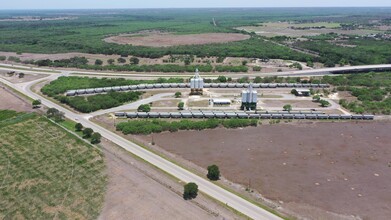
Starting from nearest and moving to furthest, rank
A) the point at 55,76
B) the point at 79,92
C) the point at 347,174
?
the point at 347,174, the point at 79,92, the point at 55,76

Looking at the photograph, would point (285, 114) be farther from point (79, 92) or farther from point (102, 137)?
point (79, 92)

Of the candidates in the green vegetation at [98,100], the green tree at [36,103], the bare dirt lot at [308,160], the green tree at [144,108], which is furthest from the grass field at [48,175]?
the green tree at [144,108]

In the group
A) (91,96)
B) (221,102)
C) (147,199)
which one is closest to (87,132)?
(147,199)

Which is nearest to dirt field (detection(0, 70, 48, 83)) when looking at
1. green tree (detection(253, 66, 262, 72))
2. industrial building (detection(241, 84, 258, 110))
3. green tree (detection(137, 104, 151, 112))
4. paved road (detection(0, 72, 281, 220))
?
paved road (detection(0, 72, 281, 220))

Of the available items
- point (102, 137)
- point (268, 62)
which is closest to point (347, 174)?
point (102, 137)

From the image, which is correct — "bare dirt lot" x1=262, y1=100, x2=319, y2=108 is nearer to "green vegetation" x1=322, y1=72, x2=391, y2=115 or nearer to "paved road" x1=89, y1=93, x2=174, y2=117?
"green vegetation" x1=322, y1=72, x2=391, y2=115

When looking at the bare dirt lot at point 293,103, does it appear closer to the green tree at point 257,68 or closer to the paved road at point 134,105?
the paved road at point 134,105
